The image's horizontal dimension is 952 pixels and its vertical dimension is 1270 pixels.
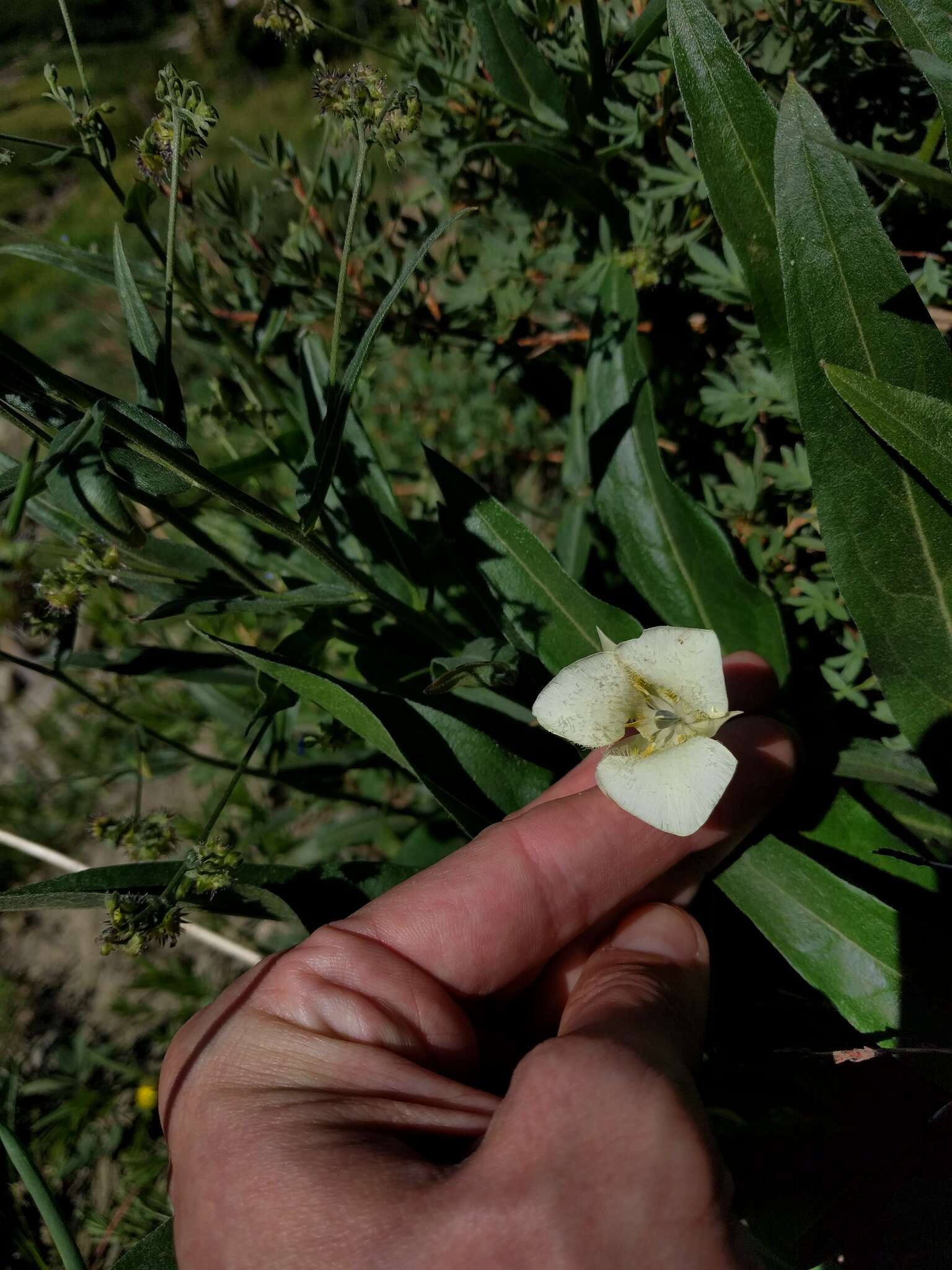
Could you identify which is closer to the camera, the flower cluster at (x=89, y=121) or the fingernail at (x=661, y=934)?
the flower cluster at (x=89, y=121)

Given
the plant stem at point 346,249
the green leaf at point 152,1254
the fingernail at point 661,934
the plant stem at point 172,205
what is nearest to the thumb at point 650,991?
the fingernail at point 661,934

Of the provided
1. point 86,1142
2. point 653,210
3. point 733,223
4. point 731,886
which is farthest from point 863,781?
point 86,1142

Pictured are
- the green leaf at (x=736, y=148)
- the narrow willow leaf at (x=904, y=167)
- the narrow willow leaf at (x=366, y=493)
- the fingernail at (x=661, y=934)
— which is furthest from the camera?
the narrow willow leaf at (x=366, y=493)

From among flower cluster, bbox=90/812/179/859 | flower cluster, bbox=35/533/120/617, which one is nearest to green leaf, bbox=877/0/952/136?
flower cluster, bbox=35/533/120/617

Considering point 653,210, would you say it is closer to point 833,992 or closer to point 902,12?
point 902,12

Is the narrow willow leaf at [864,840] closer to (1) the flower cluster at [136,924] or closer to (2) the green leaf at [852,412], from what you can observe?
(2) the green leaf at [852,412]

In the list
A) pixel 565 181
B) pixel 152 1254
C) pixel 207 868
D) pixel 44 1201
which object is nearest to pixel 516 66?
pixel 565 181

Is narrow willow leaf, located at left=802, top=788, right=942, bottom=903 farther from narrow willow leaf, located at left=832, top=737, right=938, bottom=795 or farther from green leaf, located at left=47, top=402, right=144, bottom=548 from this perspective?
green leaf, located at left=47, top=402, right=144, bottom=548
